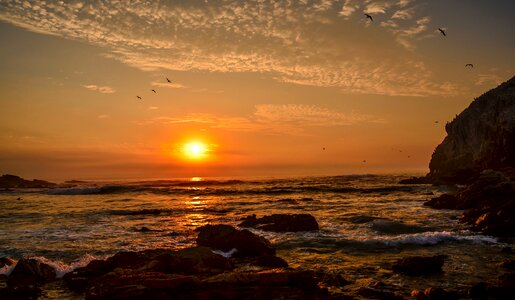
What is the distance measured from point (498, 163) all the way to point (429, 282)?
2629 inches

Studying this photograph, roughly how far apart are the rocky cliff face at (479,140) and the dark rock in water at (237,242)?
59354 millimetres

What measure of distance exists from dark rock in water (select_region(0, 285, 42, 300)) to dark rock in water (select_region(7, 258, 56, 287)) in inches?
61.2

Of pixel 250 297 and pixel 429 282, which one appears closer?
pixel 250 297

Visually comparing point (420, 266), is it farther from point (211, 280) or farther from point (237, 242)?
point (237, 242)

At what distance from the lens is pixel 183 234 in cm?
2542

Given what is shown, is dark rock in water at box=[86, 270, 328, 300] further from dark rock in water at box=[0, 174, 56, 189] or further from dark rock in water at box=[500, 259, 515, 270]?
dark rock in water at box=[0, 174, 56, 189]

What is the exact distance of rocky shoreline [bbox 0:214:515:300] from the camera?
10.3 metres

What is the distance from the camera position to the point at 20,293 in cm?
1167

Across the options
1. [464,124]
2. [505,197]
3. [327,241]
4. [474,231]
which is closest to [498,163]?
[464,124]

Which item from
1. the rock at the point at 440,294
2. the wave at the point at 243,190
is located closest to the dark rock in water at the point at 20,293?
the rock at the point at 440,294

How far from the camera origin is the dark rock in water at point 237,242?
17266 mm

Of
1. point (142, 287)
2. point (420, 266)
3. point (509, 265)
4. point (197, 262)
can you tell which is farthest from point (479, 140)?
point (142, 287)

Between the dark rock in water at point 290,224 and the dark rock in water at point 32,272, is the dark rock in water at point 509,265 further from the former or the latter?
the dark rock in water at point 32,272

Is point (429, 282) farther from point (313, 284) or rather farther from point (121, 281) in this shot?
point (121, 281)
